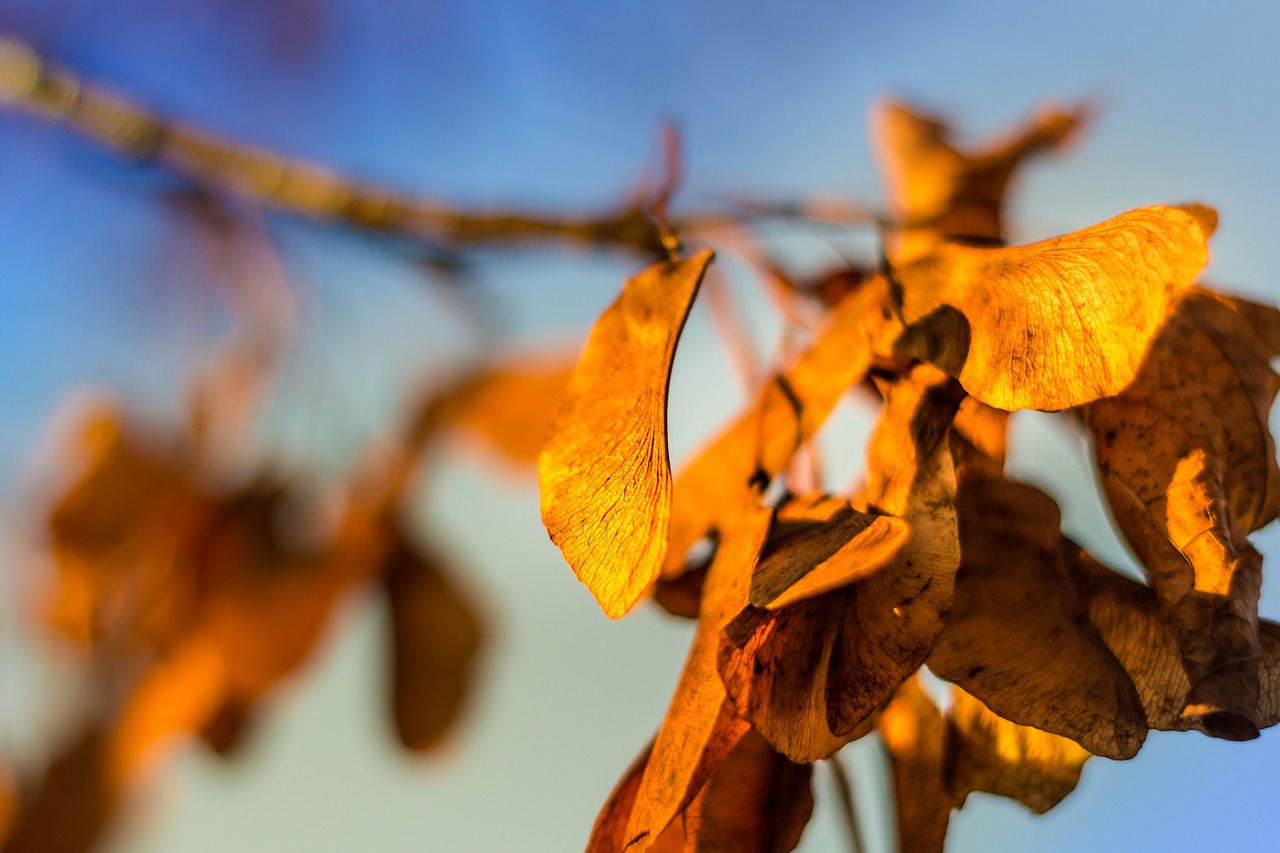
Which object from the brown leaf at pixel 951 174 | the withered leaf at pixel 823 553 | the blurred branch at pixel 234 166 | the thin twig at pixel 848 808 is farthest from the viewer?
the blurred branch at pixel 234 166

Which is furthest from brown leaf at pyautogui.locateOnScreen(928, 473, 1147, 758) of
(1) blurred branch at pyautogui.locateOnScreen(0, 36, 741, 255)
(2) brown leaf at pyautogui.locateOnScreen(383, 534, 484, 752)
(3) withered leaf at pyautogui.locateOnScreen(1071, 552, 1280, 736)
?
(2) brown leaf at pyautogui.locateOnScreen(383, 534, 484, 752)

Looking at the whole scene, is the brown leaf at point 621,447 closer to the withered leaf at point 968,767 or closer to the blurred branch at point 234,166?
the withered leaf at point 968,767

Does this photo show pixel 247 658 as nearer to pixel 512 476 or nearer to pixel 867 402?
pixel 512 476

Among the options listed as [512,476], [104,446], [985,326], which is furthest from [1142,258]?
[104,446]

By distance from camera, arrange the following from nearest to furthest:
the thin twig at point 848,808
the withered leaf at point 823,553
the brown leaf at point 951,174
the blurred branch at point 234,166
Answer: the withered leaf at point 823,553 → the thin twig at point 848,808 → the brown leaf at point 951,174 → the blurred branch at point 234,166

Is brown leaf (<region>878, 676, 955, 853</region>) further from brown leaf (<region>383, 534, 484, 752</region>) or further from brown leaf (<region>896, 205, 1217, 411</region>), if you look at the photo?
brown leaf (<region>383, 534, 484, 752</region>)

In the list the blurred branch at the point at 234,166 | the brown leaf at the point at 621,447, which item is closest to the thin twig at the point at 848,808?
the brown leaf at the point at 621,447
